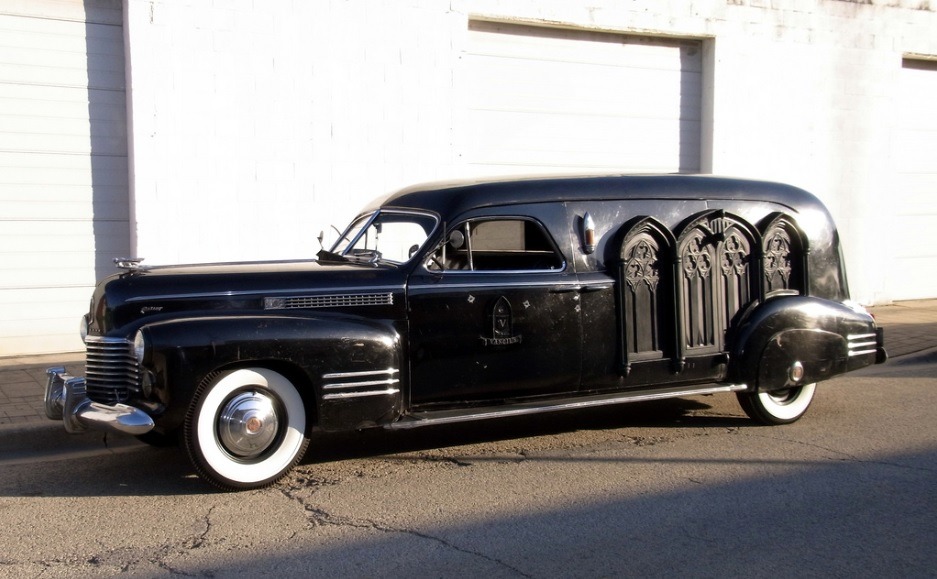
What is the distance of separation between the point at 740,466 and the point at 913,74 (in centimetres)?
1065

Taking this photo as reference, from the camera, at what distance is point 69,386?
5.79 metres

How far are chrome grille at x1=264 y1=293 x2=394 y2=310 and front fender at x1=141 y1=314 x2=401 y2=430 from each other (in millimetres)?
104

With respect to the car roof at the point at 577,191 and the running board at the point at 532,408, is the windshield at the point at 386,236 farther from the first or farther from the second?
the running board at the point at 532,408

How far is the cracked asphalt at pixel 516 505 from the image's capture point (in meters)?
4.45

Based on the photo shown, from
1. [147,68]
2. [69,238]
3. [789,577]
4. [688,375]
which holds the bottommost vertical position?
[789,577]

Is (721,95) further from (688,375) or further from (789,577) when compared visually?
(789,577)

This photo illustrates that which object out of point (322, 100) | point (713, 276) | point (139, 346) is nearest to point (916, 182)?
point (322, 100)

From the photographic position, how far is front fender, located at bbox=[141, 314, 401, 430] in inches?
213

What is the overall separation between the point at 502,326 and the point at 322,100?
5095mm

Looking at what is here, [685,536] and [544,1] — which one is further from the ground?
[544,1]

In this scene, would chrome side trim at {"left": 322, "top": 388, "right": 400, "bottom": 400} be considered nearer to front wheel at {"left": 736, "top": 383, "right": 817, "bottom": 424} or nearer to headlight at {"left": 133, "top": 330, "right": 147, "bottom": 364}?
headlight at {"left": 133, "top": 330, "right": 147, "bottom": 364}

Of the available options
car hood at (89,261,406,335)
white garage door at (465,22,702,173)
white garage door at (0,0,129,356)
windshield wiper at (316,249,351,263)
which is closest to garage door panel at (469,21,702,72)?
white garage door at (465,22,702,173)

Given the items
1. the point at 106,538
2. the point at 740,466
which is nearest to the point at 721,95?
the point at 740,466

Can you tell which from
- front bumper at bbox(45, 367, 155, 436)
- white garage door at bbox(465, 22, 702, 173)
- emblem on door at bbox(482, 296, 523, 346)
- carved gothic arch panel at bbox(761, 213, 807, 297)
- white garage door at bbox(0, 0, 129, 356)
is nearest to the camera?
front bumper at bbox(45, 367, 155, 436)
